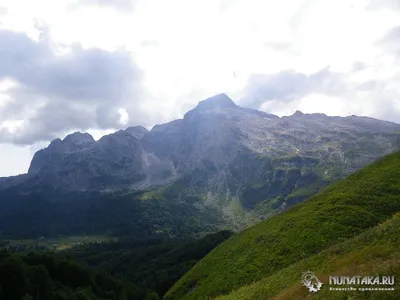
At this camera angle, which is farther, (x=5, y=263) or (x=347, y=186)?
(x=347, y=186)

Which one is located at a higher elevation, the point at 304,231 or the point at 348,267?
the point at 304,231

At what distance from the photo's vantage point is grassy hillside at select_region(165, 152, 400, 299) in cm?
6066

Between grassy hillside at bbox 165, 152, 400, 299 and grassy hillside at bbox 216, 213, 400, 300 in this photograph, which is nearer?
grassy hillside at bbox 216, 213, 400, 300

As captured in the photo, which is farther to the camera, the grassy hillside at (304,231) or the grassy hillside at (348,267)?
the grassy hillside at (304,231)

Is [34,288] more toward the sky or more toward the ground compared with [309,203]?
more toward the ground

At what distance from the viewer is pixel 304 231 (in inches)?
2584

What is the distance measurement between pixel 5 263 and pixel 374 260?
193 feet

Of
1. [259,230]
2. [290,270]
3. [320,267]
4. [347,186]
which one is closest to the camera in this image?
[320,267]

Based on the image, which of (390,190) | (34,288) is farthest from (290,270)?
(34,288)

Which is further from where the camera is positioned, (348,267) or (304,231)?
(304,231)

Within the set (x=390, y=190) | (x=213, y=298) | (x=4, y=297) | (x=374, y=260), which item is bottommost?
(x=213, y=298)

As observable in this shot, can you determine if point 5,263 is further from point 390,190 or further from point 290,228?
point 390,190

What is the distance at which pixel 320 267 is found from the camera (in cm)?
4175

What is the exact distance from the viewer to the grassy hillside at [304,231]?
6066cm
